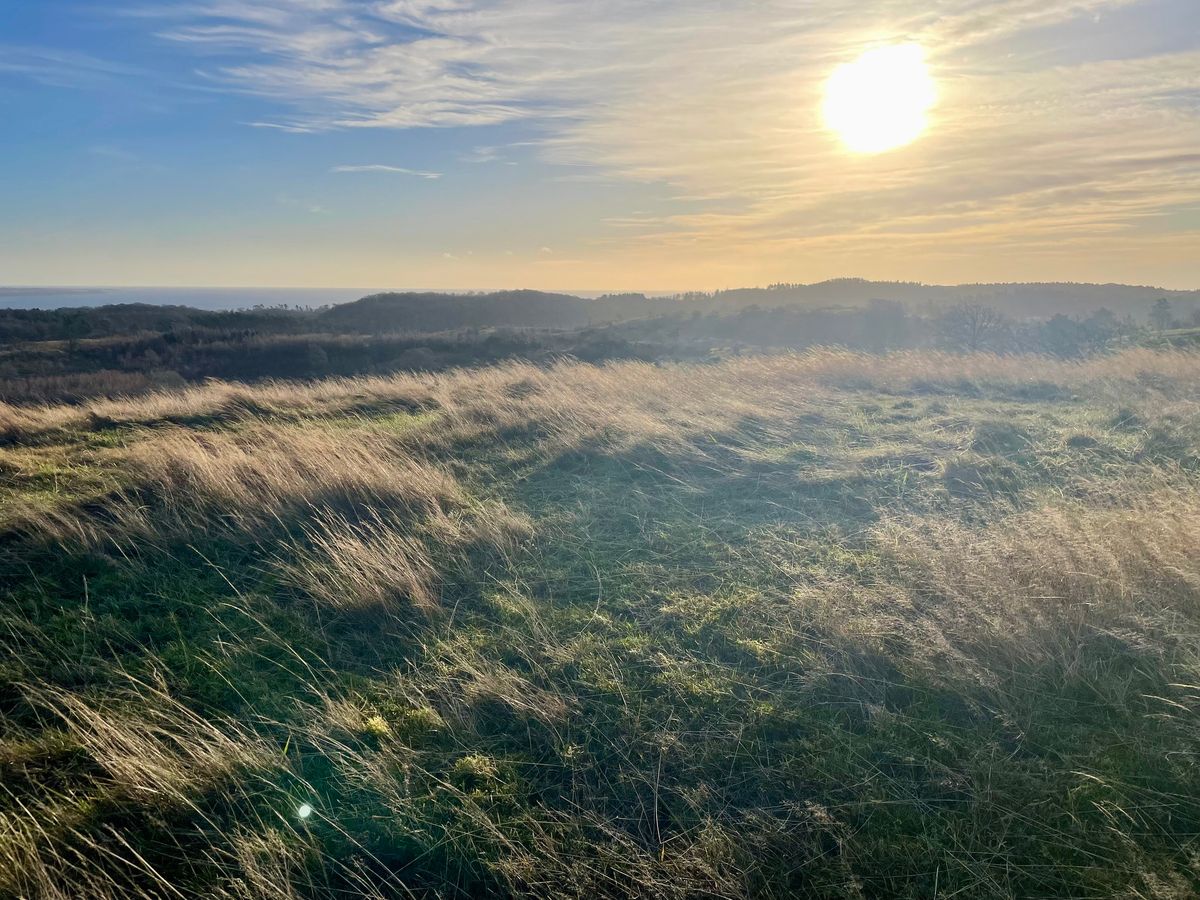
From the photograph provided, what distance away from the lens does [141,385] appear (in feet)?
56.4

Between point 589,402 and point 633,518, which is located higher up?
point 589,402

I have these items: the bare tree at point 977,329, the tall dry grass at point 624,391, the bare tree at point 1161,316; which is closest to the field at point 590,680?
the tall dry grass at point 624,391

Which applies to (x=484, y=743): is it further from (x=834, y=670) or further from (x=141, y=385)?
(x=141, y=385)

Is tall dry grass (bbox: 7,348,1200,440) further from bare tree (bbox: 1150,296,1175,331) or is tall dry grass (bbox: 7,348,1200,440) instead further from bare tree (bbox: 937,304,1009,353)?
bare tree (bbox: 1150,296,1175,331)

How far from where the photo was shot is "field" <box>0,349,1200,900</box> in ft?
8.21

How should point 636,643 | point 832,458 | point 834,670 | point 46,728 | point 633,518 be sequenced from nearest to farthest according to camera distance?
point 46,728 → point 834,670 → point 636,643 → point 633,518 → point 832,458

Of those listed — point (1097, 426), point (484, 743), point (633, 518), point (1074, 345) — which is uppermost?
point (1074, 345)

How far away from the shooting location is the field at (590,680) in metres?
2.50

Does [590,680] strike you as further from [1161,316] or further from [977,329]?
[1161,316]

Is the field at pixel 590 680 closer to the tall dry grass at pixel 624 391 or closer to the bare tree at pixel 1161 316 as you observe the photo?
the tall dry grass at pixel 624 391

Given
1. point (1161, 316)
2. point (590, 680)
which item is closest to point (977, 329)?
point (1161, 316)

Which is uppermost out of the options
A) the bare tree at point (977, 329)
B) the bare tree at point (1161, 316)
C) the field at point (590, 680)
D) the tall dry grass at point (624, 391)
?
the bare tree at point (1161, 316)

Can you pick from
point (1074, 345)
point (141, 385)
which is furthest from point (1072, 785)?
point (1074, 345)

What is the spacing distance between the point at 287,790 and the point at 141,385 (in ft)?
60.3
